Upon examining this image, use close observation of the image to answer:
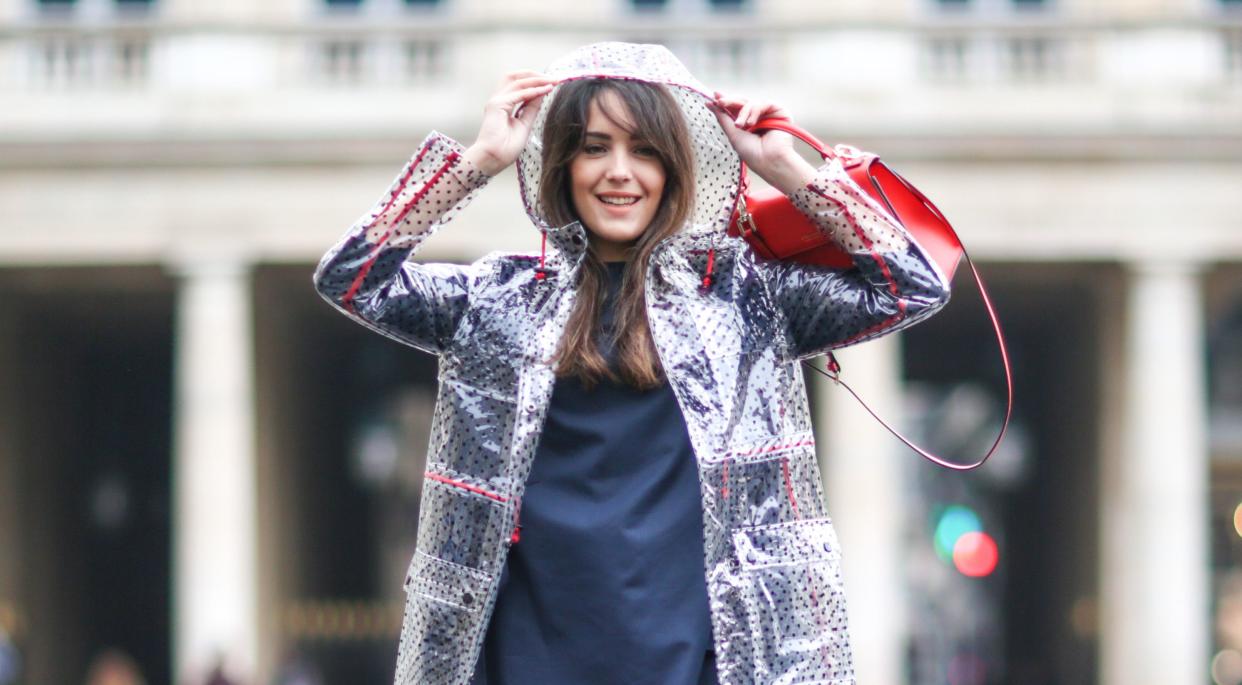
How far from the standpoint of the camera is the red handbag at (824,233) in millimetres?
3471

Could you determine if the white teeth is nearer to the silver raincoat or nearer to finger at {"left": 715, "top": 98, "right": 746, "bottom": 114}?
the silver raincoat

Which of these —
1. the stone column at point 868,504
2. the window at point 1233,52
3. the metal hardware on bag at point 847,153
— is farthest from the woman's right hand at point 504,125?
the window at point 1233,52

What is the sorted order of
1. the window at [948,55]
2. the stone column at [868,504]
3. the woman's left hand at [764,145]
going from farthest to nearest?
the window at [948,55]
the stone column at [868,504]
the woman's left hand at [764,145]

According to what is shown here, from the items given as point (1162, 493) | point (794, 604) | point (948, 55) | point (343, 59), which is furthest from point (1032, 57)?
point (794, 604)

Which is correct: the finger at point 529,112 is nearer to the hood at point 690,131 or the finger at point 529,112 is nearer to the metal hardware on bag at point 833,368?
the hood at point 690,131

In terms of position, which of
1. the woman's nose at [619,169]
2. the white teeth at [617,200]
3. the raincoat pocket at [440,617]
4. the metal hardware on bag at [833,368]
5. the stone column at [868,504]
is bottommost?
the stone column at [868,504]

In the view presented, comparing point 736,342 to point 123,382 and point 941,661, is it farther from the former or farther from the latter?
point 941,661

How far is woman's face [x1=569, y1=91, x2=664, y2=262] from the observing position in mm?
3307

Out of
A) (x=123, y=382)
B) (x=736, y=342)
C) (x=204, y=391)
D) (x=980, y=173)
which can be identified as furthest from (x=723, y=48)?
(x=736, y=342)

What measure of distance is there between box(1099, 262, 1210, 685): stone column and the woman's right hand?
17.8 m

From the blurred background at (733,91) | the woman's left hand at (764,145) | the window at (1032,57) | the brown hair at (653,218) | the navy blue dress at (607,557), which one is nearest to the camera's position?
the navy blue dress at (607,557)

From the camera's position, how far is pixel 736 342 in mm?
3285

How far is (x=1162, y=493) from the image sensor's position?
2039 cm

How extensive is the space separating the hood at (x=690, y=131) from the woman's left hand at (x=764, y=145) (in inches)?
1.8
